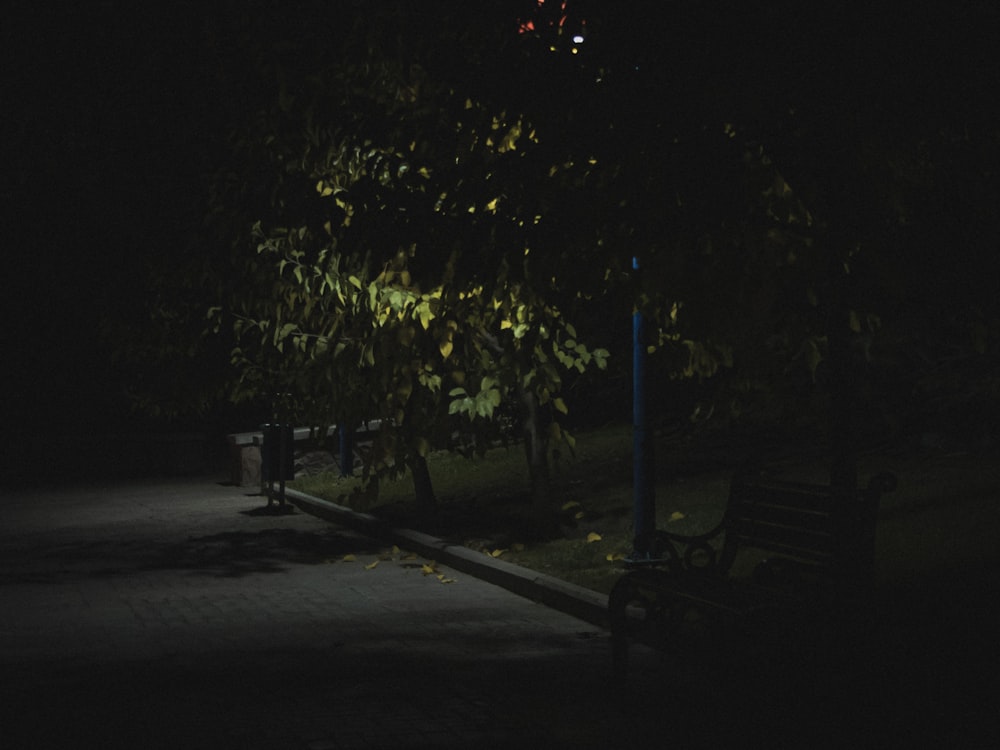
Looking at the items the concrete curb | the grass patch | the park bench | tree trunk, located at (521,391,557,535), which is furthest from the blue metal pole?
the park bench

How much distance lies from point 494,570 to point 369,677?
416 centimetres

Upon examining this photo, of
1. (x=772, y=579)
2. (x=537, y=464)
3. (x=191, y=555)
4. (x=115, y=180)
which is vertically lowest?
(x=191, y=555)

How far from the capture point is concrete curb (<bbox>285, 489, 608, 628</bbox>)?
10.5 metres

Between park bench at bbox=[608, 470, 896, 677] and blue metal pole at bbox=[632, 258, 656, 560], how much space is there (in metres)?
2.91

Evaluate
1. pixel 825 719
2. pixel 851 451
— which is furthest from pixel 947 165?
pixel 825 719

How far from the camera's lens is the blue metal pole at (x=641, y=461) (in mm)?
11828

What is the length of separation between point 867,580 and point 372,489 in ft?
11.6

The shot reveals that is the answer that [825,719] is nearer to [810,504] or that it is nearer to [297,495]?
[810,504]

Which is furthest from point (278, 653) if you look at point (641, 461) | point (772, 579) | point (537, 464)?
point (537, 464)

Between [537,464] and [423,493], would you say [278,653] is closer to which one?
[537,464]

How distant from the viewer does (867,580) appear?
23.8ft

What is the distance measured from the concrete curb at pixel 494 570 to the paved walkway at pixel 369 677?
5 cm

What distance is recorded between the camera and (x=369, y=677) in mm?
8273

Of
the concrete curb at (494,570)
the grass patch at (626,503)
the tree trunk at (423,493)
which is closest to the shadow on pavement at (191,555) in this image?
the concrete curb at (494,570)
